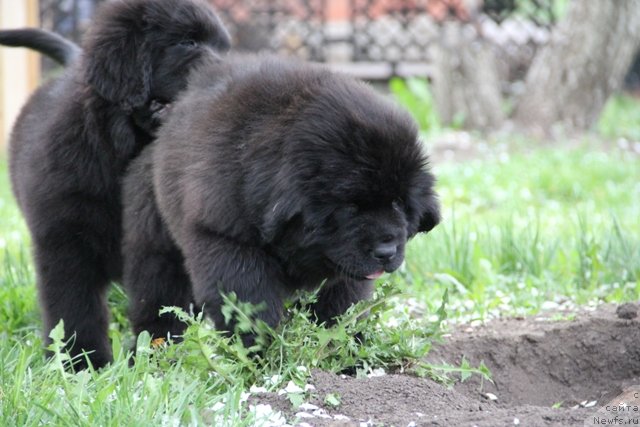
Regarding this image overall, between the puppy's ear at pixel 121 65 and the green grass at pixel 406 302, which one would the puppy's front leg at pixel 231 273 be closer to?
the green grass at pixel 406 302

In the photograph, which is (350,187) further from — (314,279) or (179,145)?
(179,145)

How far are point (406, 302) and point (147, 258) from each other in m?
1.52

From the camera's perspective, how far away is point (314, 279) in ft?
11.0

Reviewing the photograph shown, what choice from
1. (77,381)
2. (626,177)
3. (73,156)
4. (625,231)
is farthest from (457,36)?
(77,381)

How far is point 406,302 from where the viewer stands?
4793 millimetres

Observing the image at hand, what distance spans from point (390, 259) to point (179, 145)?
0.85 metres

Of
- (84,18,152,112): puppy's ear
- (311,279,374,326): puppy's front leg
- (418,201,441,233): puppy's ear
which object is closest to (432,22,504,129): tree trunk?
(84,18,152,112): puppy's ear

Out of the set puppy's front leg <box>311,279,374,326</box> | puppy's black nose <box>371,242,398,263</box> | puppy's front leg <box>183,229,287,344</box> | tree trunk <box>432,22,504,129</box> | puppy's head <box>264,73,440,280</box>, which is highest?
puppy's head <box>264,73,440,280</box>

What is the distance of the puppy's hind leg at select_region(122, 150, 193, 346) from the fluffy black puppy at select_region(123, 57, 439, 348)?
0.16 metres

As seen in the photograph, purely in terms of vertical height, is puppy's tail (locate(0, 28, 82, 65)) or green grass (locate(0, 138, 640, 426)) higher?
puppy's tail (locate(0, 28, 82, 65))

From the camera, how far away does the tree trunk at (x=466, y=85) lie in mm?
9984

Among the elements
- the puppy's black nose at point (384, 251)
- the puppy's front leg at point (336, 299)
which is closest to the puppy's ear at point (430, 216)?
the puppy's black nose at point (384, 251)

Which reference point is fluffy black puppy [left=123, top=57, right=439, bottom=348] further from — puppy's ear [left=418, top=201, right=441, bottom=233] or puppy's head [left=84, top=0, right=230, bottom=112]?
puppy's head [left=84, top=0, right=230, bottom=112]

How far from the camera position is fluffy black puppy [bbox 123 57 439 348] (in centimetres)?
309
